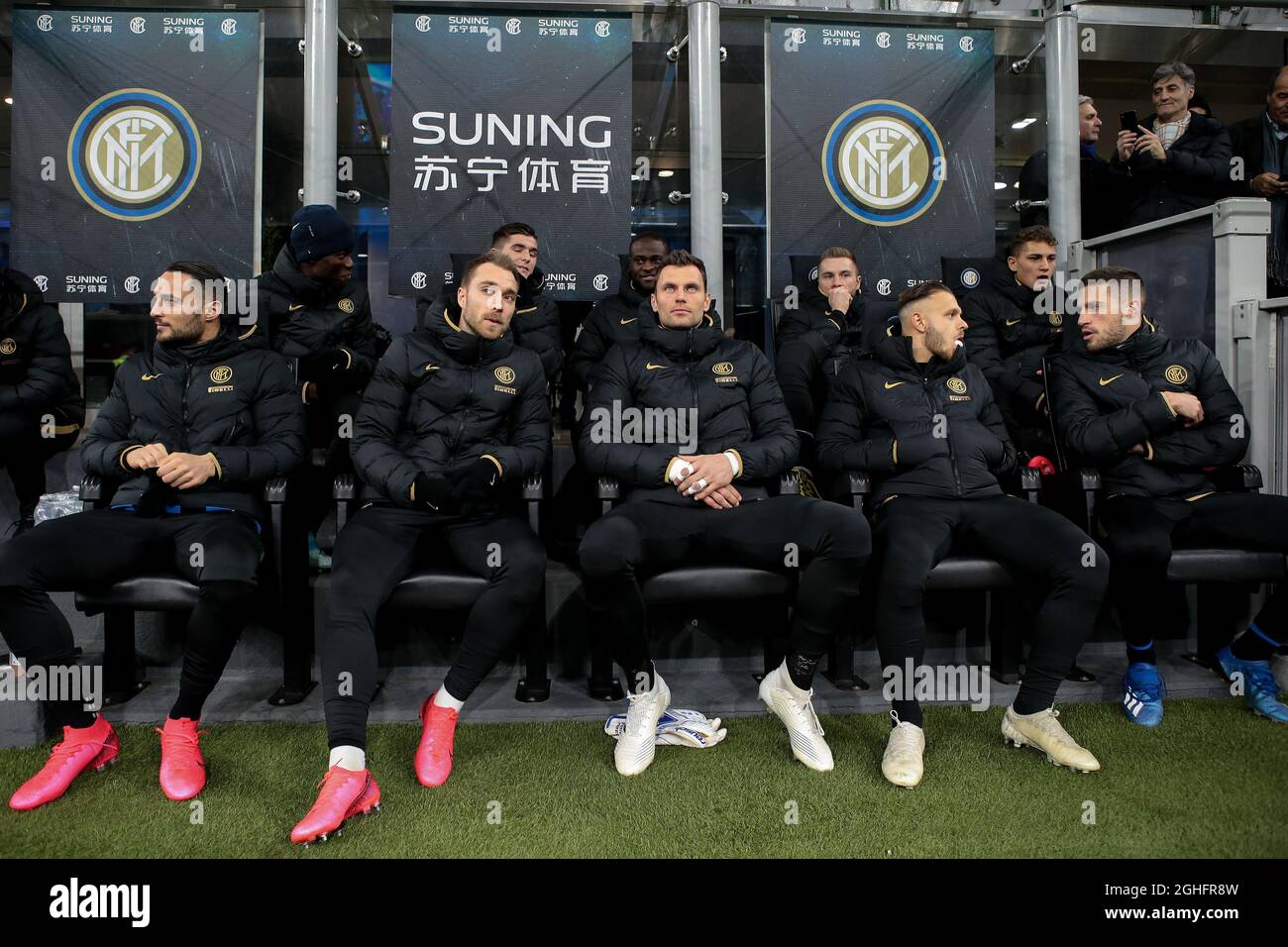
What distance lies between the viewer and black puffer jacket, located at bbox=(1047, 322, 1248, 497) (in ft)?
9.10

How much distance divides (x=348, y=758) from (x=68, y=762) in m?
0.77

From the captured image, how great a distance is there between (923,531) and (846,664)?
0.59 metres

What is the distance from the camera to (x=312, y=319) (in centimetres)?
328

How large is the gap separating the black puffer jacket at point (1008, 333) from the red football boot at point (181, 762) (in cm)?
301

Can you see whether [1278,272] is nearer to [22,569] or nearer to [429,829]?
[429,829]

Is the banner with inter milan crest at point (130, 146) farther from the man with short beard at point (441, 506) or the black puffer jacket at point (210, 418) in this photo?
the man with short beard at point (441, 506)

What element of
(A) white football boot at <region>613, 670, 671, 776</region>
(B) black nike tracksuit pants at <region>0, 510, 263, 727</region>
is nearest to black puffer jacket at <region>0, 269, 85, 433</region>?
(B) black nike tracksuit pants at <region>0, 510, 263, 727</region>

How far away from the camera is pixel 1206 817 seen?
6.41 feet

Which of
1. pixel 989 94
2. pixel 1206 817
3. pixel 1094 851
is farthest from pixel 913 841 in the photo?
pixel 989 94

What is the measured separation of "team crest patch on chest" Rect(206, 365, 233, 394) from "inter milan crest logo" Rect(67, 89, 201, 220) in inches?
85.7

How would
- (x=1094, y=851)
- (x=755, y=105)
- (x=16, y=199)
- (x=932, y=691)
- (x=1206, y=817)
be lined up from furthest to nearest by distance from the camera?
(x=755, y=105) < (x=16, y=199) < (x=932, y=691) < (x=1206, y=817) < (x=1094, y=851)

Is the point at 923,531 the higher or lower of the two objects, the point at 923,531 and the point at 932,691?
the higher

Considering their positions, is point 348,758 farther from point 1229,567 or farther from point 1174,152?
point 1174,152

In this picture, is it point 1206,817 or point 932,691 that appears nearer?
point 1206,817
